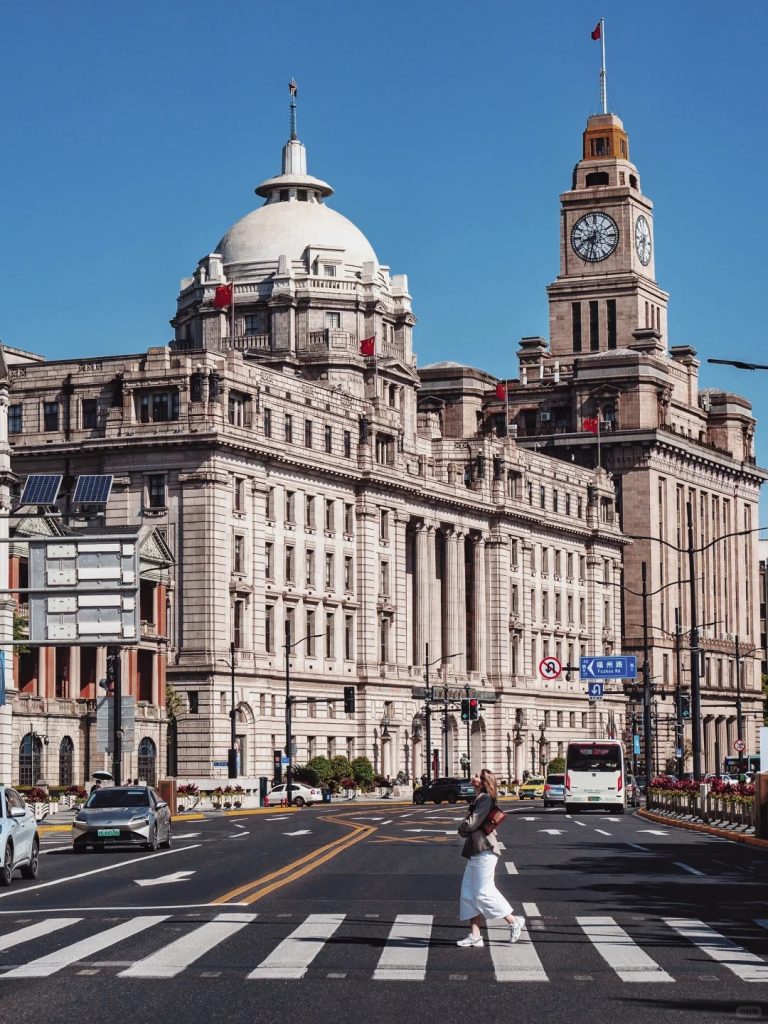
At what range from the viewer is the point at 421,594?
131500mm

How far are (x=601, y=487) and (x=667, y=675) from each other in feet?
66.7

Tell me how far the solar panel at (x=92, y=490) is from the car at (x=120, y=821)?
1903 inches

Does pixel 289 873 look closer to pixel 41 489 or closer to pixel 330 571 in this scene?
pixel 41 489

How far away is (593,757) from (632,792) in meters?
17.9

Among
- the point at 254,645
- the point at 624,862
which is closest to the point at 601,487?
the point at 254,645

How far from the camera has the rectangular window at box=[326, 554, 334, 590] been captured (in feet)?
393

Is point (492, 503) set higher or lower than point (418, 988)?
higher

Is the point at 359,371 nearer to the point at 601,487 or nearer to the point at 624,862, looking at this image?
the point at 601,487

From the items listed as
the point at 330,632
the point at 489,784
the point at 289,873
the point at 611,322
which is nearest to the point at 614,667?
the point at 330,632

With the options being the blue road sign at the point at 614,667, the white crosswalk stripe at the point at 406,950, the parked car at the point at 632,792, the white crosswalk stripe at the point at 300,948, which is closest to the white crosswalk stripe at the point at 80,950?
the white crosswalk stripe at the point at 300,948

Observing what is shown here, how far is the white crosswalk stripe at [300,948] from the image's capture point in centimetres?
1942

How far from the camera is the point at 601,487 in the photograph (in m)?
160

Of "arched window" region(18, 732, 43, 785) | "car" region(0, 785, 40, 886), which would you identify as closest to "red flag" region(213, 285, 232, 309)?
"arched window" region(18, 732, 43, 785)

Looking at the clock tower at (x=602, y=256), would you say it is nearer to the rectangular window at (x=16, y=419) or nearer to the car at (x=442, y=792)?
the rectangular window at (x=16, y=419)
